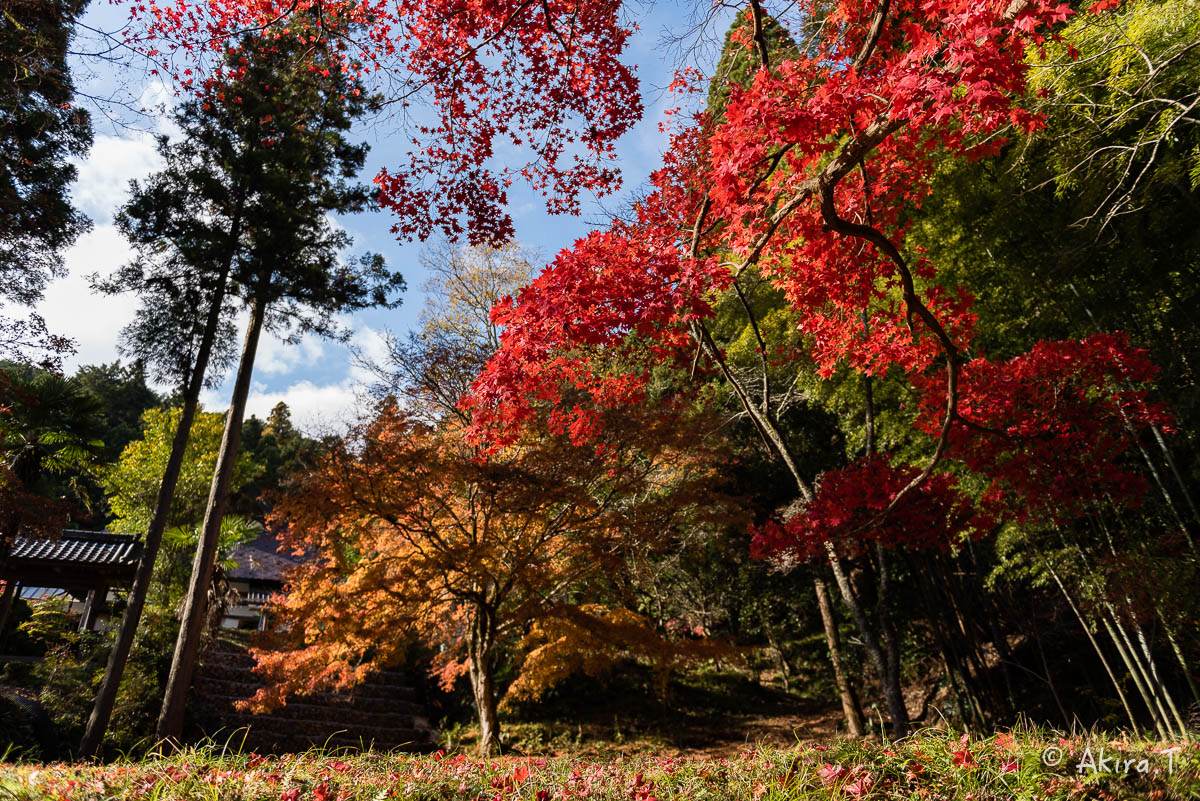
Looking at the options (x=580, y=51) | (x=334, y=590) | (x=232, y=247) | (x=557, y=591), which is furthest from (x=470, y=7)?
(x=232, y=247)

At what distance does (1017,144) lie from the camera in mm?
5613

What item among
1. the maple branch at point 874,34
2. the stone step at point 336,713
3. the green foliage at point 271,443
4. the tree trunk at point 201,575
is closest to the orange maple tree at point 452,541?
the tree trunk at point 201,575

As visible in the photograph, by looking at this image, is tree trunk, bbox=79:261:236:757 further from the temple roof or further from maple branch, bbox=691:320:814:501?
maple branch, bbox=691:320:814:501

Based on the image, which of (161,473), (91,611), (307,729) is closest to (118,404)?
(161,473)

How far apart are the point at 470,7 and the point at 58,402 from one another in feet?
28.3

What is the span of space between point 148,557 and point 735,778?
8622 millimetres

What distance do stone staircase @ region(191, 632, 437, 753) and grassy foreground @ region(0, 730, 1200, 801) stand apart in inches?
288

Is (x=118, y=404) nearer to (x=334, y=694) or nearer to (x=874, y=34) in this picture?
(x=334, y=694)

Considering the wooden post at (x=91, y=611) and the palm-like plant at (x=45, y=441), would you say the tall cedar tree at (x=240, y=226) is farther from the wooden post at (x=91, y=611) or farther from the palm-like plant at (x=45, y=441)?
the wooden post at (x=91, y=611)

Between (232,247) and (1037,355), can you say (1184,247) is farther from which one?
(232,247)

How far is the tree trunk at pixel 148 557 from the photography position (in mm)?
7426

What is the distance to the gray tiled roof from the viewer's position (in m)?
10.6

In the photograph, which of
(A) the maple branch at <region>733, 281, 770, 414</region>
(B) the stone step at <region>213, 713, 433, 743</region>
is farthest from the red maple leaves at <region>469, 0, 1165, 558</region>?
(B) the stone step at <region>213, 713, 433, 743</region>

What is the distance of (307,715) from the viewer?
34.9 feet
